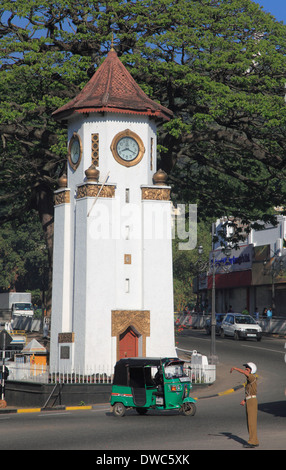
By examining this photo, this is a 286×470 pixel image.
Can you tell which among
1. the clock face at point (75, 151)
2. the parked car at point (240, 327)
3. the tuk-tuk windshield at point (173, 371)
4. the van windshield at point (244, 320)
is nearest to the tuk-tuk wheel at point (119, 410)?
the tuk-tuk windshield at point (173, 371)

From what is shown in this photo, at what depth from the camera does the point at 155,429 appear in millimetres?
21578

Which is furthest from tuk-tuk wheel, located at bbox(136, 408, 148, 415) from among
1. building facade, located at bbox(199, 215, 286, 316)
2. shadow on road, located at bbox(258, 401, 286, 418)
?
building facade, located at bbox(199, 215, 286, 316)

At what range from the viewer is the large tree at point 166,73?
41750 mm

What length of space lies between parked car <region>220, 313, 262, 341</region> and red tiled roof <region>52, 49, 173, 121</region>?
21.0 metres

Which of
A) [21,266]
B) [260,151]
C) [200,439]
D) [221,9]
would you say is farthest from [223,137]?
[21,266]

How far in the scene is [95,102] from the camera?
36781 millimetres

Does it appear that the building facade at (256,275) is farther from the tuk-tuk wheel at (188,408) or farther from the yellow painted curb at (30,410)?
the tuk-tuk wheel at (188,408)

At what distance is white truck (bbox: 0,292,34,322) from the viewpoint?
82562 mm

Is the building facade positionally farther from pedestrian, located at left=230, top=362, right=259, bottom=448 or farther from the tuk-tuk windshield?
pedestrian, located at left=230, top=362, right=259, bottom=448

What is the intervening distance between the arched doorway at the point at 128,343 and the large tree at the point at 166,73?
10.3 meters

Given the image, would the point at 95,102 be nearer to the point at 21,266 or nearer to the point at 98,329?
the point at 98,329

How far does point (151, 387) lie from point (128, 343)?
1099cm

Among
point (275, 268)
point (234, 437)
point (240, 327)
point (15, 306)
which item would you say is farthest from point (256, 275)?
point (234, 437)

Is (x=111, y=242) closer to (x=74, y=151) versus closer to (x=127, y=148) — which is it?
(x=127, y=148)
